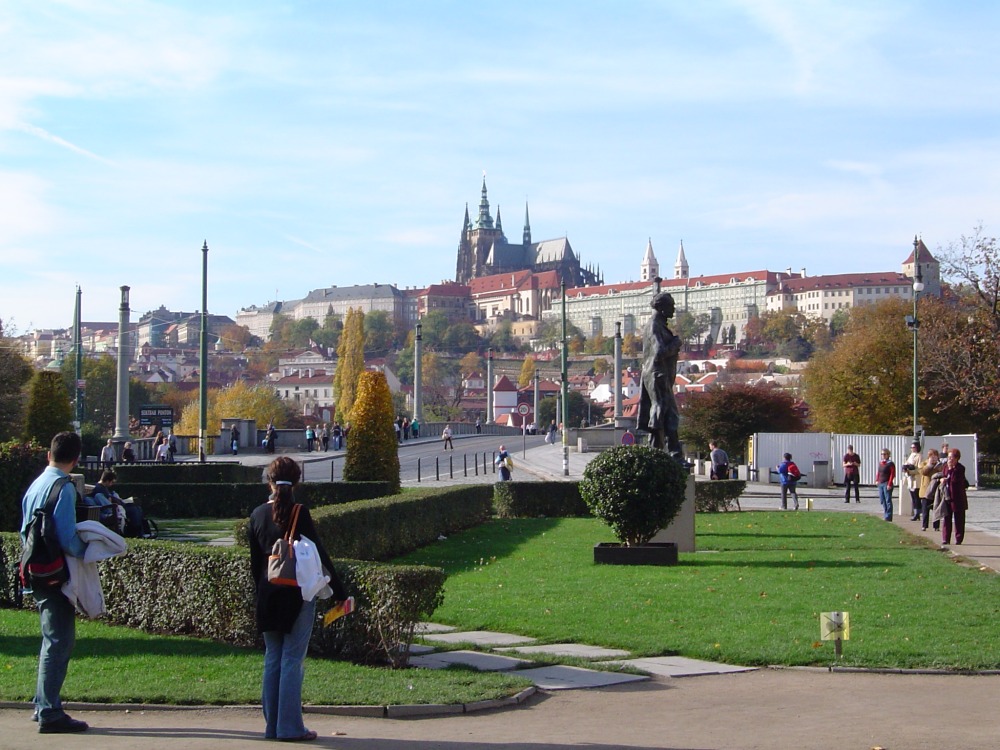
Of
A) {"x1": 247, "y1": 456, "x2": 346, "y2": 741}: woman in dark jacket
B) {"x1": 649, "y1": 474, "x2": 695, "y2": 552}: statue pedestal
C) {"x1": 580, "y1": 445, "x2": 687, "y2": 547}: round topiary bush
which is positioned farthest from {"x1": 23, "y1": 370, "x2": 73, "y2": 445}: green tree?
{"x1": 247, "y1": 456, "x2": 346, "y2": 741}: woman in dark jacket

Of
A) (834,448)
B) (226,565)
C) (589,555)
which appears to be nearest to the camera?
(226,565)

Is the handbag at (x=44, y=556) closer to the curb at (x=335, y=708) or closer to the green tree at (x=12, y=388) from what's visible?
the curb at (x=335, y=708)

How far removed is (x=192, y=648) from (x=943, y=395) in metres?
45.7

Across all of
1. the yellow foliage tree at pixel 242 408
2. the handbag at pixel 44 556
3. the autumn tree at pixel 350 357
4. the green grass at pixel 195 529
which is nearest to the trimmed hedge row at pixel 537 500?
the green grass at pixel 195 529

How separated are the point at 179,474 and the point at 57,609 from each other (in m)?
25.0

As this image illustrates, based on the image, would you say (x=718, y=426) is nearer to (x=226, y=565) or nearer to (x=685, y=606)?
(x=685, y=606)

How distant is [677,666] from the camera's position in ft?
32.3

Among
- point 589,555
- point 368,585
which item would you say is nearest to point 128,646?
point 368,585

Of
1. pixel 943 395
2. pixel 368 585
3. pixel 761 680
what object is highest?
pixel 943 395

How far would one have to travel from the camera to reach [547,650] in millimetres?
10414

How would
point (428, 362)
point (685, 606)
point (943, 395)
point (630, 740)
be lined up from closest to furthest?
point (630, 740)
point (685, 606)
point (943, 395)
point (428, 362)

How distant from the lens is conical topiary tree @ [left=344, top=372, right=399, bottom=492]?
88.2 feet

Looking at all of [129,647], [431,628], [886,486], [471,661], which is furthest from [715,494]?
[129,647]

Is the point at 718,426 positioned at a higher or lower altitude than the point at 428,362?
lower
